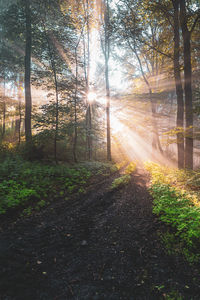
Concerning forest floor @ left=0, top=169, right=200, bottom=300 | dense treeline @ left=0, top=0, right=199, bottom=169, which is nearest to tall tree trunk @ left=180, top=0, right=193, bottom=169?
dense treeline @ left=0, top=0, right=199, bottom=169

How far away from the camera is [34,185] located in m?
6.17

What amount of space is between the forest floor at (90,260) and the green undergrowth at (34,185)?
0.70 m

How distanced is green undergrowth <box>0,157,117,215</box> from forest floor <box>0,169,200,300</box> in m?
0.70

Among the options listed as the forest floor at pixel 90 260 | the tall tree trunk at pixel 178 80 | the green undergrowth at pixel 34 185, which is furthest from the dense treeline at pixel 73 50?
the forest floor at pixel 90 260

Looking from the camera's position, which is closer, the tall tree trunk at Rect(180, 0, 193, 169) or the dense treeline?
the tall tree trunk at Rect(180, 0, 193, 169)

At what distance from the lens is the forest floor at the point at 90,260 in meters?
2.07

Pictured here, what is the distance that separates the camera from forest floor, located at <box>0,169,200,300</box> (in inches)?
81.3

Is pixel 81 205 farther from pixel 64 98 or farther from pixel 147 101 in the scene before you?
pixel 147 101

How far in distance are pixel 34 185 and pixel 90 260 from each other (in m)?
4.45

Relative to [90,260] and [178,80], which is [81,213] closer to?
[90,260]

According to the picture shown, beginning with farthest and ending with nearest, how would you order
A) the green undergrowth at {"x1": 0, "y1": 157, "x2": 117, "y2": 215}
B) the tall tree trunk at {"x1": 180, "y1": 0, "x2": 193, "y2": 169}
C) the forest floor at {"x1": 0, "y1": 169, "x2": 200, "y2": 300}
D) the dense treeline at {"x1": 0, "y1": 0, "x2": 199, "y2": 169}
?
the dense treeline at {"x1": 0, "y1": 0, "x2": 199, "y2": 169}, the tall tree trunk at {"x1": 180, "y1": 0, "x2": 193, "y2": 169}, the green undergrowth at {"x1": 0, "y1": 157, "x2": 117, "y2": 215}, the forest floor at {"x1": 0, "y1": 169, "x2": 200, "y2": 300}

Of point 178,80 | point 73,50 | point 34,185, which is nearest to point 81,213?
point 34,185

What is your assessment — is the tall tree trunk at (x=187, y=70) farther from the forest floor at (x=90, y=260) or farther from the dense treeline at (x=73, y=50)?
the forest floor at (x=90, y=260)

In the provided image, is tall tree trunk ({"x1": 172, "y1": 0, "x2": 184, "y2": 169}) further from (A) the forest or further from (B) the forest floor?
(B) the forest floor
